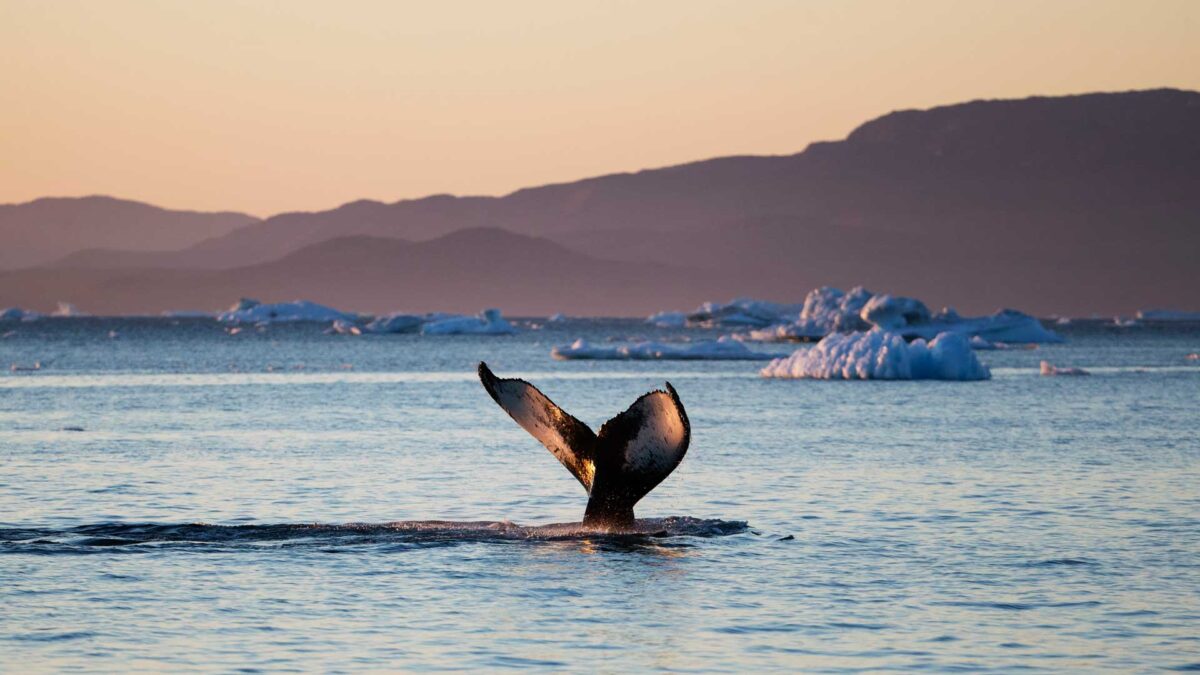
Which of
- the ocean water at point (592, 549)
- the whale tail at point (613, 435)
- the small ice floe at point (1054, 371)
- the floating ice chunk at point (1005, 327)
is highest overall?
the floating ice chunk at point (1005, 327)

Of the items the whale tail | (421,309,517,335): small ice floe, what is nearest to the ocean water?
the whale tail

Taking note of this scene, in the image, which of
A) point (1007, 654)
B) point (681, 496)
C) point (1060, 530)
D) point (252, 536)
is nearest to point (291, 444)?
point (681, 496)

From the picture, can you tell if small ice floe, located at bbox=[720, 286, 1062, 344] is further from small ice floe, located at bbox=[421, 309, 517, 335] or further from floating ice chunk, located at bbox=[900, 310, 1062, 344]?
small ice floe, located at bbox=[421, 309, 517, 335]

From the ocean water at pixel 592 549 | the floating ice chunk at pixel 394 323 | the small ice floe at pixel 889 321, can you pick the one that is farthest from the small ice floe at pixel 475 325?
the ocean water at pixel 592 549

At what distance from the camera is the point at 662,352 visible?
97.8 metres

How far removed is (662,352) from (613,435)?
79.4m

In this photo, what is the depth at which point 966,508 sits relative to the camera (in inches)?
973

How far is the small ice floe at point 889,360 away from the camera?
2566 inches

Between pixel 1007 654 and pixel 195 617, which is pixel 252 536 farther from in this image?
pixel 1007 654

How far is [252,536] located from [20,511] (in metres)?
5.16

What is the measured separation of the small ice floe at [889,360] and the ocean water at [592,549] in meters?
17.9

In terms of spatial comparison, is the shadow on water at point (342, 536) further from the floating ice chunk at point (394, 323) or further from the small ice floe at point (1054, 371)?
the floating ice chunk at point (394, 323)

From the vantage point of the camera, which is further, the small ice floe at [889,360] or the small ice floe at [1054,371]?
the small ice floe at [1054,371]

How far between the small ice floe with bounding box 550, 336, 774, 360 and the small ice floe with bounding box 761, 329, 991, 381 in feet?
83.3
